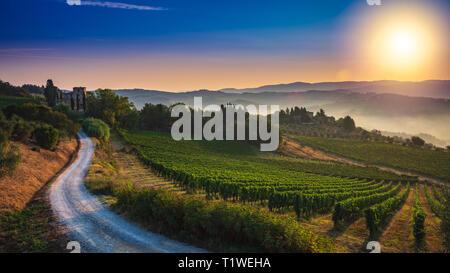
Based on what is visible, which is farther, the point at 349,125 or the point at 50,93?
the point at 349,125

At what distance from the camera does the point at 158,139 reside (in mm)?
67812

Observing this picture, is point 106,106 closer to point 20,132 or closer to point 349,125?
point 20,132

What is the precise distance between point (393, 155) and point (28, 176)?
3772 inches

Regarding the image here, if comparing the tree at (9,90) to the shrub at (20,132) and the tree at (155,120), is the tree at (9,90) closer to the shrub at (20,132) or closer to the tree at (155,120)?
the tree at (155,120)

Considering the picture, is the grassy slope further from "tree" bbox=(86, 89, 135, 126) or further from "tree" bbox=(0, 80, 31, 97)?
"tree" bbox=(0, 80, 31, 97)

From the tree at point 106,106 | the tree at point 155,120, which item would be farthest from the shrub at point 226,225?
the tree at point 155,120

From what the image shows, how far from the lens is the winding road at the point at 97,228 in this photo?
9.91m

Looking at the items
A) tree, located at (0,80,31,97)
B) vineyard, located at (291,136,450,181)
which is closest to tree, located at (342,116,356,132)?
vineyard, located at (291,136,450,181)

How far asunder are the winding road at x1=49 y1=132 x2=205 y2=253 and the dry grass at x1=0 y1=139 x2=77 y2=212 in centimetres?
146

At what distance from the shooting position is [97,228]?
38.1ft

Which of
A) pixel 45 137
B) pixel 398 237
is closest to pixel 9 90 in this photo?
pixel 45 137

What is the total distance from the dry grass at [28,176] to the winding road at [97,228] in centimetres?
146

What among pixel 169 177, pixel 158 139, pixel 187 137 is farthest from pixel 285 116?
pixel 169 177
